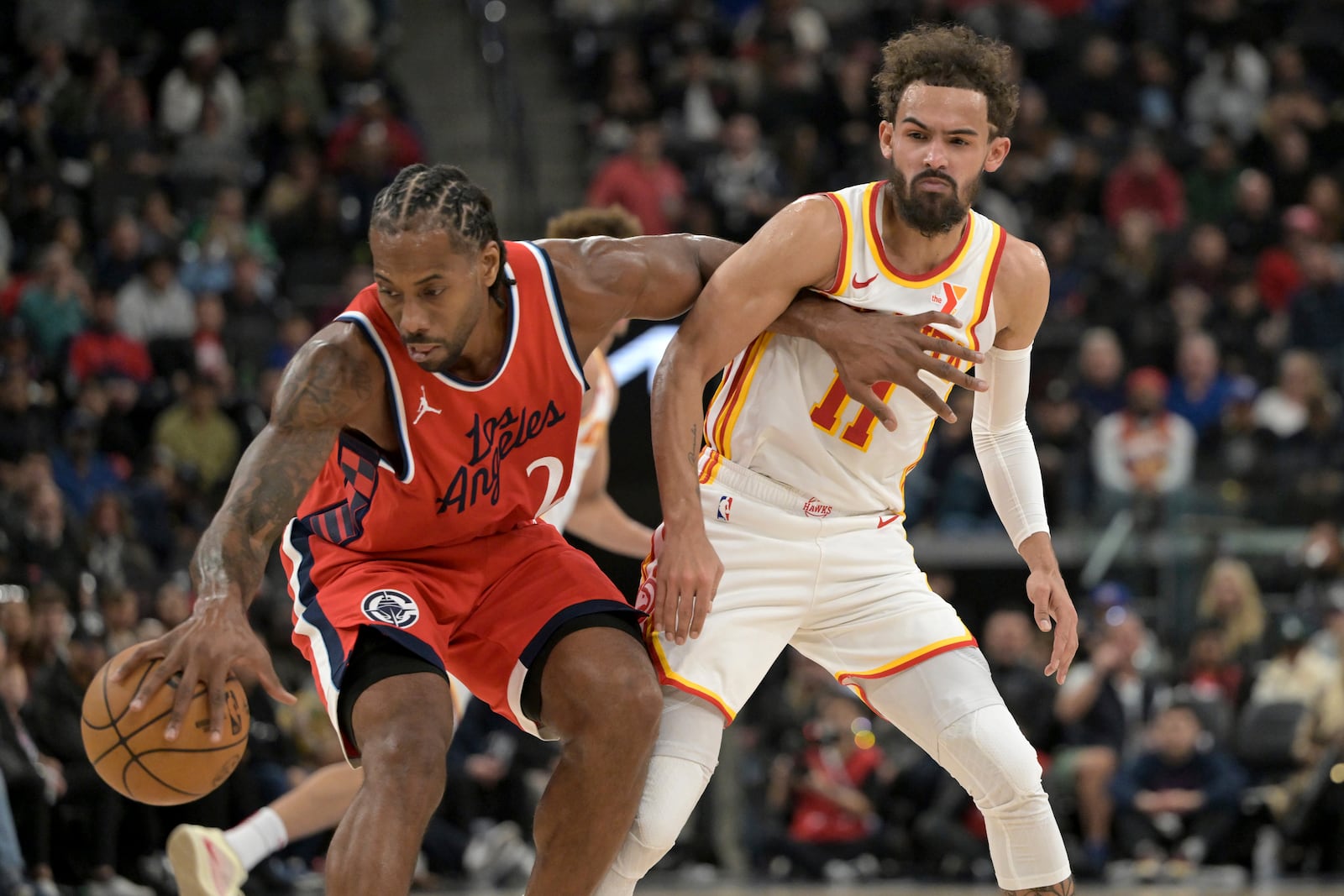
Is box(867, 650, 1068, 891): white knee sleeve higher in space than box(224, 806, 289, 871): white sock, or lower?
higher

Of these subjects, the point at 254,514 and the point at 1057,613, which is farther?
the point at 1057,613

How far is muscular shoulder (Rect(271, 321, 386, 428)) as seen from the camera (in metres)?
4.37

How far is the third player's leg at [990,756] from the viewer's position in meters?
4.77

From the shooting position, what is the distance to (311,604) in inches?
187

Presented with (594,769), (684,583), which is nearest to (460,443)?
(684,583)

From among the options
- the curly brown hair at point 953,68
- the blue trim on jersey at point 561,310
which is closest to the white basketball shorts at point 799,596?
the blue trim on jersey at point 561,310

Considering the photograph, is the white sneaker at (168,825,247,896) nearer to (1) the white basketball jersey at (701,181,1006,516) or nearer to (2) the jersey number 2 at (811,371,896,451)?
(1) the white basketball jersey at (701,181,1006,516)

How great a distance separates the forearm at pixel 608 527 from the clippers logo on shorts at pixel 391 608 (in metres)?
2.17

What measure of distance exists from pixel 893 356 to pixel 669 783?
1319mm

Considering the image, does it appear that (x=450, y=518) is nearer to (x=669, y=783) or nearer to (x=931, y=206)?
(x=669, y=783)

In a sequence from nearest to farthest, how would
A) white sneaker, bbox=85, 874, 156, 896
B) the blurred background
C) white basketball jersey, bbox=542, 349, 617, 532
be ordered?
white basketball jersey, bbox=542, 349, 617, 532
white sneaker, bbox=85, 874, 156, 896
the blurred background

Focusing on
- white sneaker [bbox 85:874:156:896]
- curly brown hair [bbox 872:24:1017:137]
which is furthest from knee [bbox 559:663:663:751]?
white sneaker [bbox 85:874:156:896]

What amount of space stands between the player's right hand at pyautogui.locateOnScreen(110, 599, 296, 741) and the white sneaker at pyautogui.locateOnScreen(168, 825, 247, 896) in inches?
106

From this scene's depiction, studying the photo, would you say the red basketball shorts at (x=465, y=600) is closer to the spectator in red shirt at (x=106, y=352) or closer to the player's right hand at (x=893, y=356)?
the player's right hand at (x=893, y=356)
